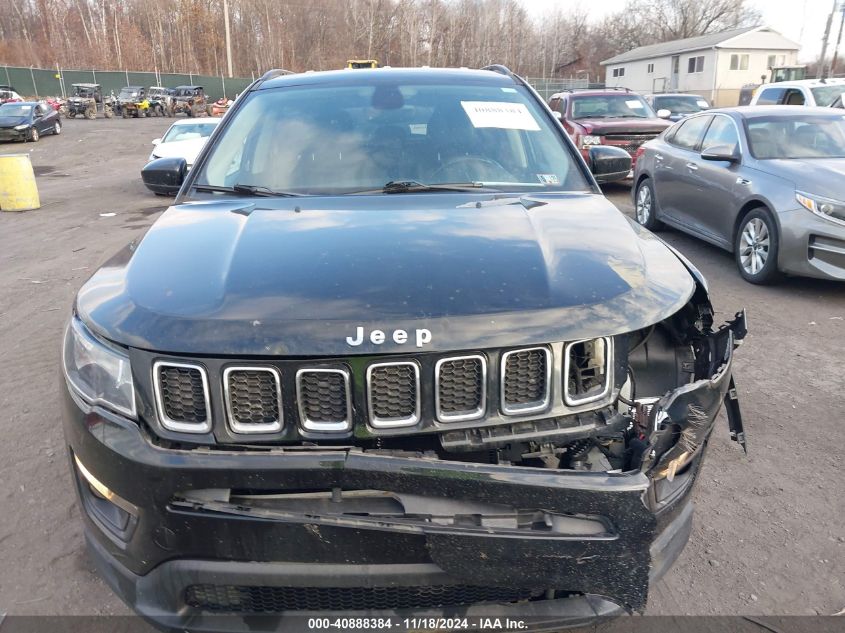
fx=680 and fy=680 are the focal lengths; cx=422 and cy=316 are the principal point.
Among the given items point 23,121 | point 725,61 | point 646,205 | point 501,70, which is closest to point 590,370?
point 501,70

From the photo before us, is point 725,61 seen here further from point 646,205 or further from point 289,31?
point 646,205

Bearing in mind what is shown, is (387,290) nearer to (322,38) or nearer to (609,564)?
(609,564)

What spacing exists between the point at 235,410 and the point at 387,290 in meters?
0.52

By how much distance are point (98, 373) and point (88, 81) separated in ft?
202

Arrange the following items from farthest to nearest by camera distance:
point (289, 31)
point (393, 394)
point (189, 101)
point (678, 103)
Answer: point (289, 31) < point (189, 101) < point (678, 103) < point (393, 394)

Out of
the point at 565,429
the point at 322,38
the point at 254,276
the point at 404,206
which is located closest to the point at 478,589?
the point at 565,429

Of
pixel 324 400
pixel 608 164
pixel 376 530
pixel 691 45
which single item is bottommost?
pixel 376 530

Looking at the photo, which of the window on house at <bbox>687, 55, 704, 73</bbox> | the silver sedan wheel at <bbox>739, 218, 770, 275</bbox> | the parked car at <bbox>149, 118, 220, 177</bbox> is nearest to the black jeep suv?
the silver sedan wheel at <bbox>739, 218, 770, 275</bbox>

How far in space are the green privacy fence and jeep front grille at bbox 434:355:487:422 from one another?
56732 mm

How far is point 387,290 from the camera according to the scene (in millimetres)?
1915

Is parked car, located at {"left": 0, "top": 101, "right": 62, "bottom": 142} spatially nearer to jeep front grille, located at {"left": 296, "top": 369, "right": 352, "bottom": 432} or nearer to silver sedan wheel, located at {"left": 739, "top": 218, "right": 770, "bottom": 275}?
silver sedan wheel, located at {"left": 739, "top": 218, "right": 770, "bottom": 275}

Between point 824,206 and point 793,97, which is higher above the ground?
point 793,97

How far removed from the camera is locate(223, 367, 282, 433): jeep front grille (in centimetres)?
179

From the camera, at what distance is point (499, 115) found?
134 inches
